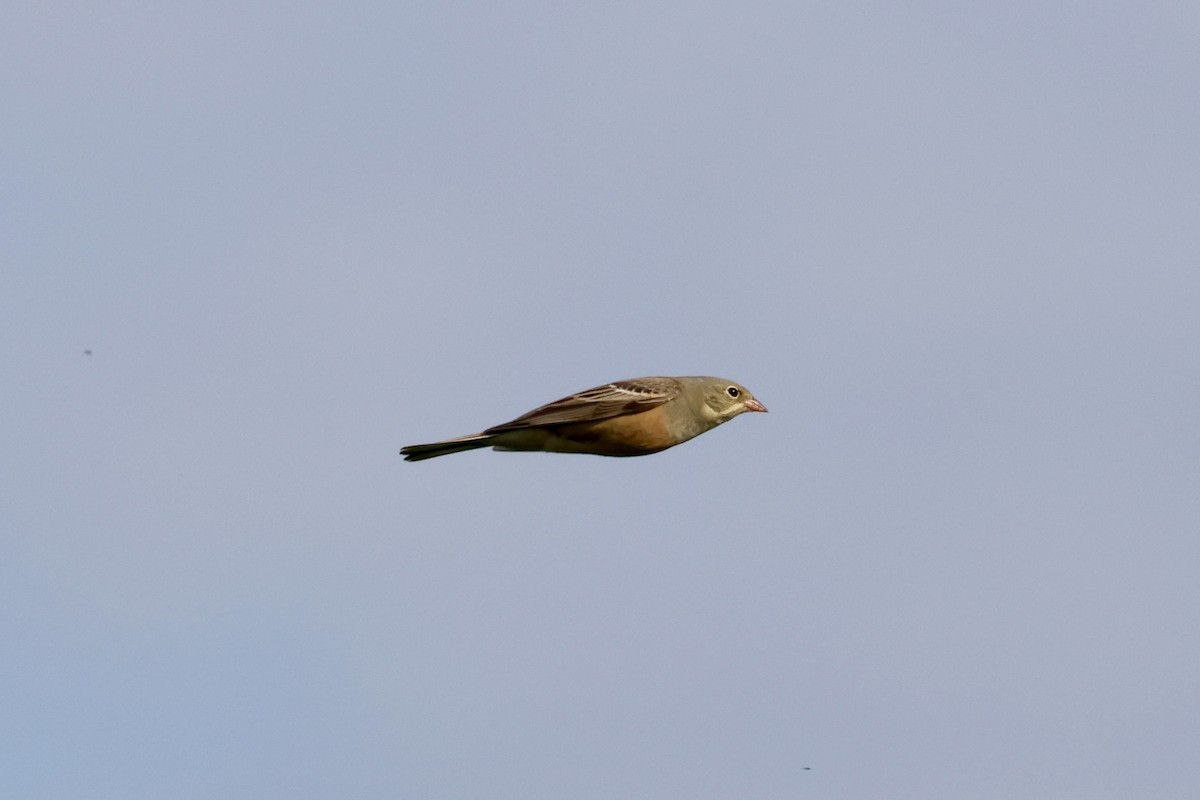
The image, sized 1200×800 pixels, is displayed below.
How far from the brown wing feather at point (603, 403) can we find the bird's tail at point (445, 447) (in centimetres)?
17

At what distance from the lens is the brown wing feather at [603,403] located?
18.6 metres

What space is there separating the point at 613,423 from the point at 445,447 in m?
2.07

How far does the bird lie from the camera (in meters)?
18.5

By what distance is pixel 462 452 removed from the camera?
18.5 m

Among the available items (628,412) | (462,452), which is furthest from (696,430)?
(462,452)

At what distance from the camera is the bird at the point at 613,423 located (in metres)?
18.5

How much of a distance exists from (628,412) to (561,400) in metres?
0.82

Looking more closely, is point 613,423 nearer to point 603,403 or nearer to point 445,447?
point 603,403

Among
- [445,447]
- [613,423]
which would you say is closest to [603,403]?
[613,423]

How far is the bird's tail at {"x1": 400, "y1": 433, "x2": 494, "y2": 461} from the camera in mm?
18125

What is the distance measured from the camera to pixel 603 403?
62.2ft

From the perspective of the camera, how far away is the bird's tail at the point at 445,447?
18125 mm

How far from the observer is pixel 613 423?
746 inches

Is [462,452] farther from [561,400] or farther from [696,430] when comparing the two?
[696,430]
